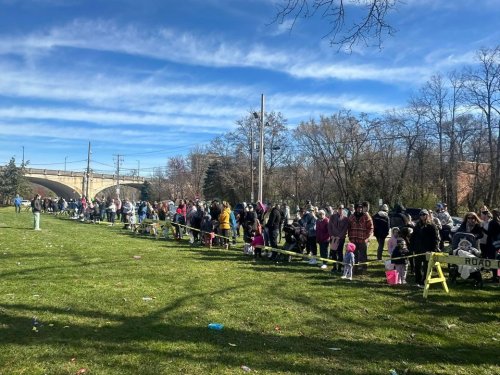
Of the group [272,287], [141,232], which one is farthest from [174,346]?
[141,232]

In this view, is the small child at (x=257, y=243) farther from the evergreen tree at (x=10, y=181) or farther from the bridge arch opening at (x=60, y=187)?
the bridge arch opening at (x=60, y=187)

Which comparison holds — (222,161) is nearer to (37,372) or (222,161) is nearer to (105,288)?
(105,288)

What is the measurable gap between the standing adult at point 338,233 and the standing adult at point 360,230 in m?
0.27

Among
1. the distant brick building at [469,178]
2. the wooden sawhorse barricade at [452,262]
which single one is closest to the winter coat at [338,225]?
the wooden sawhorse barricade at [452,262]

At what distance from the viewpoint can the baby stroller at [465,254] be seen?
989cm

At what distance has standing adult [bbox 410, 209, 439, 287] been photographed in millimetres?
10078

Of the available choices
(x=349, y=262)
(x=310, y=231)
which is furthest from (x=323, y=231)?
(x=349, y=262)

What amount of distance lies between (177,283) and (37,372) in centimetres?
476

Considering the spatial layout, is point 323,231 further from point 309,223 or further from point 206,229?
point 206,229

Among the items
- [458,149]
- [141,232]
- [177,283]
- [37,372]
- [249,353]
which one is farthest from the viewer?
[458,149]

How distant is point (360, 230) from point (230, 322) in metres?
6.06

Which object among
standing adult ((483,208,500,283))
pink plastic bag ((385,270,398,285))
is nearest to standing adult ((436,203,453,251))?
standing adult ((483,208,500,283))

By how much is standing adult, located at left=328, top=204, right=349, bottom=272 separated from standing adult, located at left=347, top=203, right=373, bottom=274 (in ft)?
0.88

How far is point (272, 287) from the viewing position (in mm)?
9148
